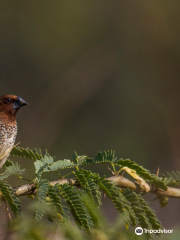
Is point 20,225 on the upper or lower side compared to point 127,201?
upper

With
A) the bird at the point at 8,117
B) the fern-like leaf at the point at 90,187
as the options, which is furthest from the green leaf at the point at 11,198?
the bird at the point at 8,117

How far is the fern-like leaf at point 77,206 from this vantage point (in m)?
1.31

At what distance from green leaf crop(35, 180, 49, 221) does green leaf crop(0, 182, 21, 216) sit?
118 millimetres

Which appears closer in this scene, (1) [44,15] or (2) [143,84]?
(2) [143,84]

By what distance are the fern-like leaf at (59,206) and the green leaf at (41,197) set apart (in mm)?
Result: 31

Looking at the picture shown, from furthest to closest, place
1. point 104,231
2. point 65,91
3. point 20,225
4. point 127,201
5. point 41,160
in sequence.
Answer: point 65,91 < point 41,160 < point 127,201 < point 104,231 < point 20,225

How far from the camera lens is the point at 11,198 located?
1417mm

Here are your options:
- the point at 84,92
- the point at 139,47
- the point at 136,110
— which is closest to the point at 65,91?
the point at 84,92

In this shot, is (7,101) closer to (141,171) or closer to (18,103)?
(18,103)

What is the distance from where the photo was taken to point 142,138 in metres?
7.29

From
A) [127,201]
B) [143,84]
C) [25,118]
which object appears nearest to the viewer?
[127,201]

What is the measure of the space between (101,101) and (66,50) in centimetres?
205

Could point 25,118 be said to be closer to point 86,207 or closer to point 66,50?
point 66,50

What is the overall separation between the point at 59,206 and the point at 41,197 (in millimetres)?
85
